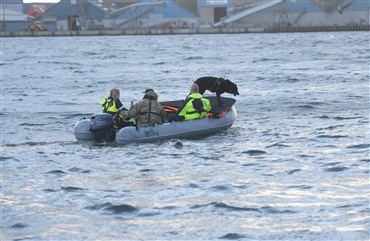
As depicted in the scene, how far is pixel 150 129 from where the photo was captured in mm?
18625

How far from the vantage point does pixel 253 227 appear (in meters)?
12.2

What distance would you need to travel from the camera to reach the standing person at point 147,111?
18562 millimetres

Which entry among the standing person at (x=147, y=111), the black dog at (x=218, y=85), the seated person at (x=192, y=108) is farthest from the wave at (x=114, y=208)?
the black dog at (x=218, y=85)

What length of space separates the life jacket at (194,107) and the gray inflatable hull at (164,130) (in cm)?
13

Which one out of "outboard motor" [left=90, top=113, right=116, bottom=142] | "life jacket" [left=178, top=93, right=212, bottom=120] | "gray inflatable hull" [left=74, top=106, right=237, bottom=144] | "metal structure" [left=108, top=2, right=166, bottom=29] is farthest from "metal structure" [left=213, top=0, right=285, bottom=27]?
"outboard motor" [left=90, top=113, right=116, bottom=142]

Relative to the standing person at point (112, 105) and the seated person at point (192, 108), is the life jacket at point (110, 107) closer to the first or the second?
the standing person at point (112, 105)

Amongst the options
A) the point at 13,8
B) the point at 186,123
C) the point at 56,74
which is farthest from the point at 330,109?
the point at 13,8

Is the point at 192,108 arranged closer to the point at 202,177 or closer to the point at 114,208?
the point at 202,177

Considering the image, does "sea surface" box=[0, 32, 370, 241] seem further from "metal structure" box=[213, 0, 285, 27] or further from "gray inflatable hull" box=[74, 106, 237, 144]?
"metal structure" box=[213, 0, 285, 27]

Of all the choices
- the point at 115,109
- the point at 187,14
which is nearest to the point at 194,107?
the point at 115,109

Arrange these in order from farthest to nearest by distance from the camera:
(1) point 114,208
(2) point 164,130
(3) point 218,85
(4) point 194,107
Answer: (3) point 218,85 → (4) point 194,107 → (2) point 164,130 → (1) point 114,208

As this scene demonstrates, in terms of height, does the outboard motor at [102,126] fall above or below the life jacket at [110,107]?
below

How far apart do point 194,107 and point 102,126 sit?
1977mm

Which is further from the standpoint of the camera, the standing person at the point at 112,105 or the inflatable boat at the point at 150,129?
the standing person at the point at 112,105
